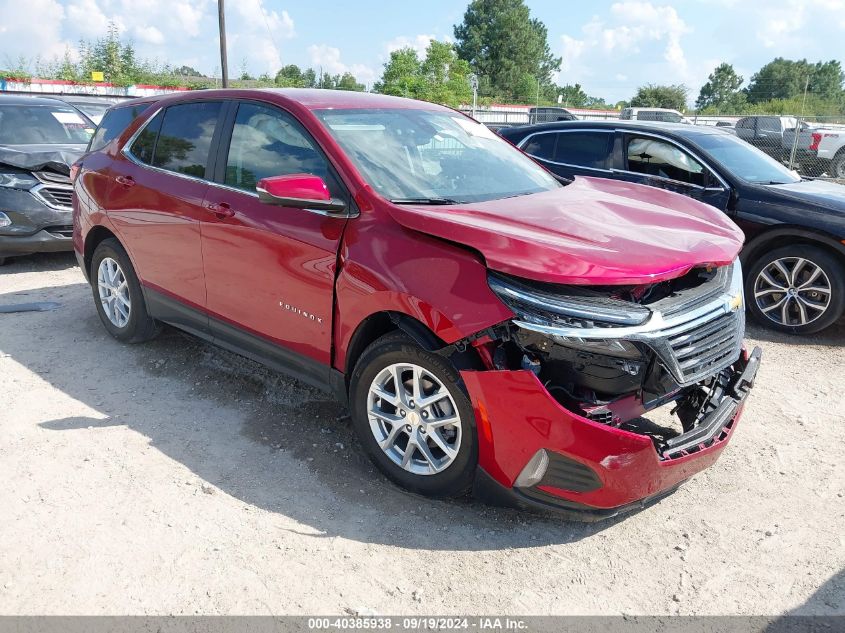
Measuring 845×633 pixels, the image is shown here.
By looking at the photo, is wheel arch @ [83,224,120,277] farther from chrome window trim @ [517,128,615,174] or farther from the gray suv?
chrome window trim @ [517,128,615,174]

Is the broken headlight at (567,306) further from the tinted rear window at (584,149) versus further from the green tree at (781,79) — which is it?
the green tree at (781,79)

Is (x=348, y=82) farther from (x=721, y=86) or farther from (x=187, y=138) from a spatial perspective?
(x=187, y=138)

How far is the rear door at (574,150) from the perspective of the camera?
697 centimetres

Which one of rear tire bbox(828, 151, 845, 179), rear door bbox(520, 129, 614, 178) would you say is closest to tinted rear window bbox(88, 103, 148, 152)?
rear door bbox(520, 129, 614, 178)

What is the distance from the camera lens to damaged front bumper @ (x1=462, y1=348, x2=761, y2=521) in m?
2.67

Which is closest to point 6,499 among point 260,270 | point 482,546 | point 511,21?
point 260,270

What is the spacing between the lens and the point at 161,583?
268cm

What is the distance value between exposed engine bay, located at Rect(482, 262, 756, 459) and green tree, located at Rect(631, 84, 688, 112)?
59.6 m

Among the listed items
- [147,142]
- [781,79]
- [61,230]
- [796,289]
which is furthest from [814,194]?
[781,79]

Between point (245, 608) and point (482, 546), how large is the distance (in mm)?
1010

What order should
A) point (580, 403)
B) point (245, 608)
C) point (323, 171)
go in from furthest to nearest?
point (323, 171) < point (580, 403) < point (245, 608)

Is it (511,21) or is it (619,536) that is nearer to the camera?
(619,536)

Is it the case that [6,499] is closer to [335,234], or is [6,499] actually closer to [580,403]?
[335,234]

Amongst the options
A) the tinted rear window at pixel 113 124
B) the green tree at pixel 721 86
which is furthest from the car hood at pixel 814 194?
the green tree at pixel 721 86
